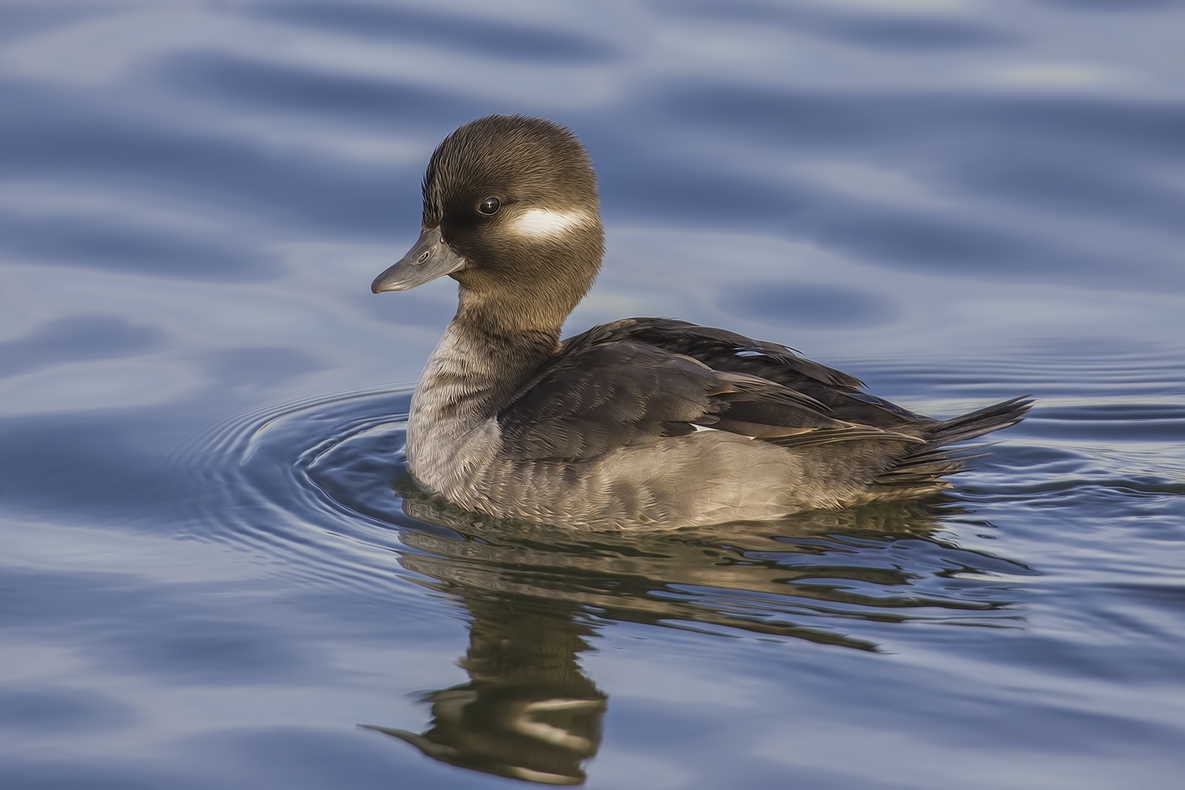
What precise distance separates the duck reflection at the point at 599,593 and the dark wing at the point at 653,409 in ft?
1.33

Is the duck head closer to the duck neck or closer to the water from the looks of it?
the duck neck

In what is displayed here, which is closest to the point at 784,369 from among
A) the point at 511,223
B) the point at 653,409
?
the point at 653,409

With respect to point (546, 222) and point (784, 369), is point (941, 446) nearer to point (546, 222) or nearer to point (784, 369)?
point (784, 369)

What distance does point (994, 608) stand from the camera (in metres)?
6.44

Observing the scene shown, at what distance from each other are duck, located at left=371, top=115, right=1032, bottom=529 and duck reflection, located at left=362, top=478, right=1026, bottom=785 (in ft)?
0.49

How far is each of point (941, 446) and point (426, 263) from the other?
2697 millimetres

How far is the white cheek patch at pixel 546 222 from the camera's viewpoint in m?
8.04

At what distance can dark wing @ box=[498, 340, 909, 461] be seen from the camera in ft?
23.8

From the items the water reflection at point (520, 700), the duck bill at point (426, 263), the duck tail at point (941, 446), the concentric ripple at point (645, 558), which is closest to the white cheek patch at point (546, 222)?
the duck bill at point (426, 263)

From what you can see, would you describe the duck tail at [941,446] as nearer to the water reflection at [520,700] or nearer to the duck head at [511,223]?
the water reflection at [520,700]

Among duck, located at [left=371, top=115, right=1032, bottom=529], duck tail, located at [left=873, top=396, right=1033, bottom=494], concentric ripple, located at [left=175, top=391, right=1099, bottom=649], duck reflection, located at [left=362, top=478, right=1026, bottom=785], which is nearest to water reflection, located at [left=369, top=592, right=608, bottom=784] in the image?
duck reflection, located at [left=362, top=478, right=1026, bottom=785]

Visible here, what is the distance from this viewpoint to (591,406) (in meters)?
7.41

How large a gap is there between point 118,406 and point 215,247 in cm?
189

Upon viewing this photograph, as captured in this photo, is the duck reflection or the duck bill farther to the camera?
the duck bill
